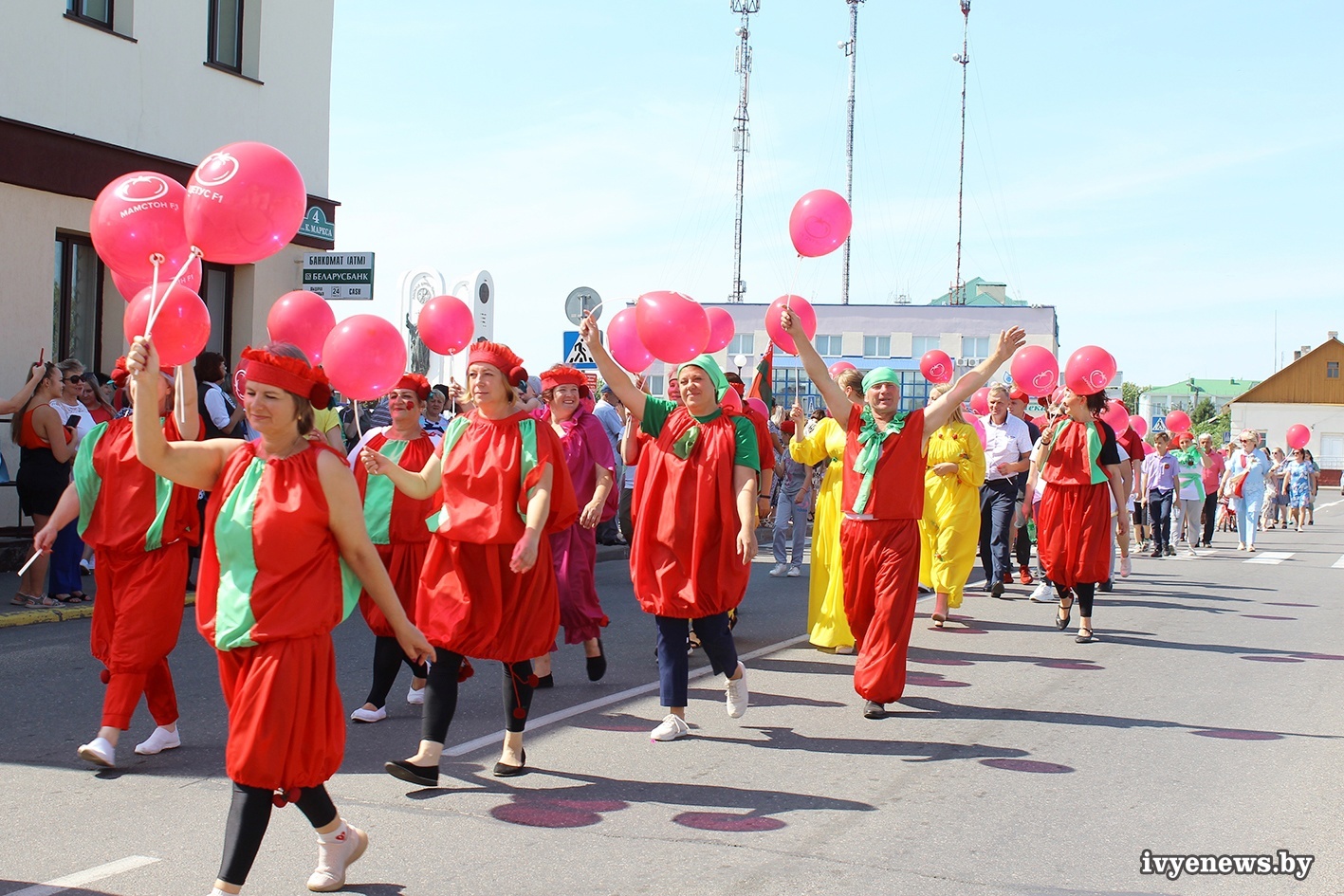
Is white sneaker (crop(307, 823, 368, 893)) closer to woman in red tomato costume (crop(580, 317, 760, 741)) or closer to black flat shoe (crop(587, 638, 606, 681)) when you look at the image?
woman in red tomato costume (crop(580, 317, 760, 741))

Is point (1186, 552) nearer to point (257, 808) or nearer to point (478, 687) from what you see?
point (478, 687)

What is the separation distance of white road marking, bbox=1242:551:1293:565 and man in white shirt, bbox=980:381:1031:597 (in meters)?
8.22

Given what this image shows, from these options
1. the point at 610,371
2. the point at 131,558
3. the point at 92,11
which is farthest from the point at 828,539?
the point at 92,11

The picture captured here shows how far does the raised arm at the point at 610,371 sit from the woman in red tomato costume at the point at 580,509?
1249 millimetres

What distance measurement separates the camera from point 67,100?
47.4 ft

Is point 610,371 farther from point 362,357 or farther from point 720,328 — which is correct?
point 720,328

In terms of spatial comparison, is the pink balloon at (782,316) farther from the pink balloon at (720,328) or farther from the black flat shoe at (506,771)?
the black flat shoe at (506,771)

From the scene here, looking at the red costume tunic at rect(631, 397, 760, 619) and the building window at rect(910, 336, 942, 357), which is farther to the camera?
the building window at rect(910, 336, 942, 357)

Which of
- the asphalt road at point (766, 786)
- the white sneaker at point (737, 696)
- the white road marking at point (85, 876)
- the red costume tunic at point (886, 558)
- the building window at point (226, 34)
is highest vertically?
the building window at point (226, 34)

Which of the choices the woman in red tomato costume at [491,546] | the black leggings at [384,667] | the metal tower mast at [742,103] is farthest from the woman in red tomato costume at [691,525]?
the metal tower mast at [742,103]

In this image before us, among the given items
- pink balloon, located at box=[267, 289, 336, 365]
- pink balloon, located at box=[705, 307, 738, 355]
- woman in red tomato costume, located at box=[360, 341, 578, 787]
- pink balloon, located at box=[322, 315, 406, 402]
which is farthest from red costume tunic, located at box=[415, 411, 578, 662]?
pink balloon, located at box=[705, 307, 738, 355]

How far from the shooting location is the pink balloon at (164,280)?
5.21 meters

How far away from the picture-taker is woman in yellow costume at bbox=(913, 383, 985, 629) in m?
11.1

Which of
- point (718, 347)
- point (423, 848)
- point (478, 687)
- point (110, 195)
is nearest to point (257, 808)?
point (423, 848)
